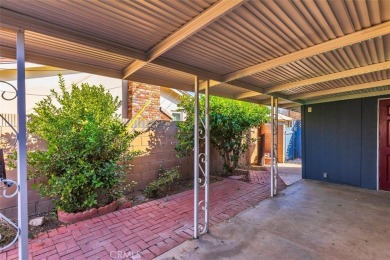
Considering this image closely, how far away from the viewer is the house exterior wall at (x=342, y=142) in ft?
16.8

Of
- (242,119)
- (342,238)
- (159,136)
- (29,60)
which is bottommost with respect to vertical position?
(342,238)

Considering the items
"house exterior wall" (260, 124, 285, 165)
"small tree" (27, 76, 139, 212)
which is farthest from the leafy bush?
"house exterior wall" (260, 124, 285, 165)

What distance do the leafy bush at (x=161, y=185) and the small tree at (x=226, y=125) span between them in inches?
29.4

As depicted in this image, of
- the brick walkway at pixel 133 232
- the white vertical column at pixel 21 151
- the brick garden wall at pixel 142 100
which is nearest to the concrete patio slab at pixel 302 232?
the brick walkway at pixel 133 232

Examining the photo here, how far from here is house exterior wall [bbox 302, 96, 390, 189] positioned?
5.11 m

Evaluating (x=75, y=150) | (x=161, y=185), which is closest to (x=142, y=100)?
(x=161, y=185)

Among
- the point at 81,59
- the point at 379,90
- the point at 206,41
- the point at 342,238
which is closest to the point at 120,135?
the point at 81,59

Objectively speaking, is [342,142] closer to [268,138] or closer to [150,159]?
[268,138]

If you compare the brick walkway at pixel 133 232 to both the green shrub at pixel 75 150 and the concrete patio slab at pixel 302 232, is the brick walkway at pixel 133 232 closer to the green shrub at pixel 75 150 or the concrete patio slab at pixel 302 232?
the concrete patio slab at pixel 302 232

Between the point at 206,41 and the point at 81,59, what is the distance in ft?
4.62

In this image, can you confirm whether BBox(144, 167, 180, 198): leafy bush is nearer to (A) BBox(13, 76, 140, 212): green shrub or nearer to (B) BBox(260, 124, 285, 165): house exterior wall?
(A) BBox(13, 76, 140, 212): green shrub

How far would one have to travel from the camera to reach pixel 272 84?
148 inches

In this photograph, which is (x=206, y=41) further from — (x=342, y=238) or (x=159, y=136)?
(x=159, y=136)

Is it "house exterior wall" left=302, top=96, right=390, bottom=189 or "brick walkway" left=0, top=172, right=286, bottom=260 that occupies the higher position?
"house exterior wall" left=302, top=96, right=390, bottom=189
